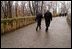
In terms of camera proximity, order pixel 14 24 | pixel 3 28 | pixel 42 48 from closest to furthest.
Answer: pixel 42 48
pixel 3 28
pixel 14 24

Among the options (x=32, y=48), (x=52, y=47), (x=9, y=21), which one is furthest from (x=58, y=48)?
(x=9, y=21)

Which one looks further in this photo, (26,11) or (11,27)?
(26,11)

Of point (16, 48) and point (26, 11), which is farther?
point (26, 11)

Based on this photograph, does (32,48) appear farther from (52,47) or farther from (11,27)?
(11,27)

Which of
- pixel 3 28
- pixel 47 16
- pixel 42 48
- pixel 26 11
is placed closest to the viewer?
pixel 42 48

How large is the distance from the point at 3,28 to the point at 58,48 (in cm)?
730

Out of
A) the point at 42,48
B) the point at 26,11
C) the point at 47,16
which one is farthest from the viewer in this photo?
the point at 26,11

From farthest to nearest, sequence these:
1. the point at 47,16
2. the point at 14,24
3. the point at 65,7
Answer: the point at 65,7 < the point at 14,24 < the point at 47,16

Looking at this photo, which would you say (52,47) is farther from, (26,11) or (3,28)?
(26,11)

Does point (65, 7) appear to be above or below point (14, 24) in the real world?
below

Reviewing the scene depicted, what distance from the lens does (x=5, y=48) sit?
33.2 feet

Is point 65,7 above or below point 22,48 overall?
below

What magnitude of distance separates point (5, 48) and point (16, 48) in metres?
0.56

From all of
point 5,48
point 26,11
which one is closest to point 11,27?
point 5,48
